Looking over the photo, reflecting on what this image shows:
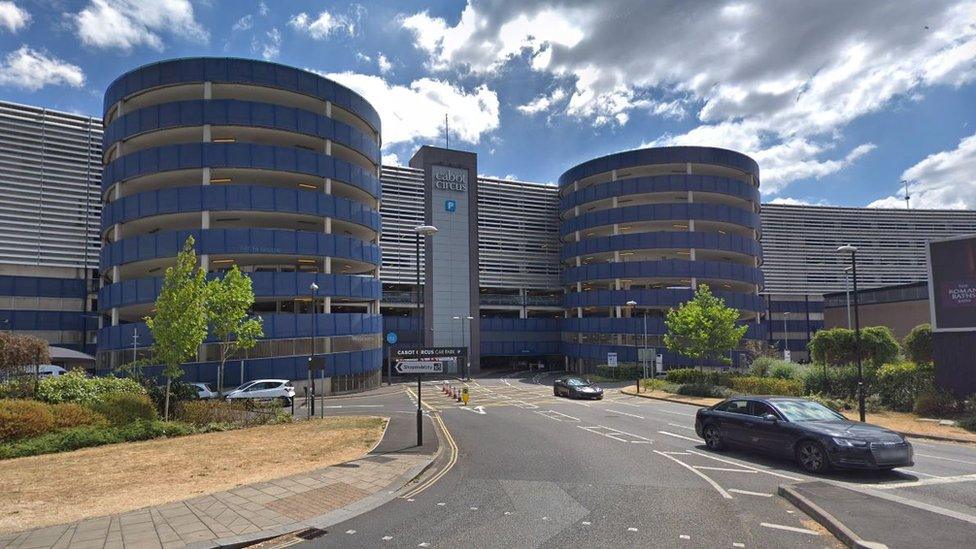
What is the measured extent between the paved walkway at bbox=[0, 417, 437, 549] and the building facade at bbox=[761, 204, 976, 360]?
8444cm

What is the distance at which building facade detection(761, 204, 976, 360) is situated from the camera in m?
84.0

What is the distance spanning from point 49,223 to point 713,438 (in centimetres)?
5758

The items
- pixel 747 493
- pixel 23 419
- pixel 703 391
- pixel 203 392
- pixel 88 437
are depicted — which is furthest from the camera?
pixel 703 391

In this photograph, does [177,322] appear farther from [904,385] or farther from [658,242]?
[658,242]

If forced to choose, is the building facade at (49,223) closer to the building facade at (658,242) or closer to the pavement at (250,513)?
the building facade at (658,242)

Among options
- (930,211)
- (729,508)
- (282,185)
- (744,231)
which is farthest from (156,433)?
(930,211)

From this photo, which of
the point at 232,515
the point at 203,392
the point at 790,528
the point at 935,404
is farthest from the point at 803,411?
the point at 203,392

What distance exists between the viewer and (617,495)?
1016cm

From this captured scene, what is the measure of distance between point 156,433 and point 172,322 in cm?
532

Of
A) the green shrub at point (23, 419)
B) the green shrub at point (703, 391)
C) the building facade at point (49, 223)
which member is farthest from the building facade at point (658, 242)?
the building facade at point (49, 223)

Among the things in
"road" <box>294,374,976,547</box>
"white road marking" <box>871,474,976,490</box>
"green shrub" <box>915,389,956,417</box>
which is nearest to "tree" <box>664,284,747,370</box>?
"green shrub" <box>915,389,956,417</box>

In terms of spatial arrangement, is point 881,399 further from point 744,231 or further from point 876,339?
point 744,231

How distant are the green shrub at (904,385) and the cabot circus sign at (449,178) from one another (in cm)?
4867

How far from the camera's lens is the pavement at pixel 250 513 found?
26.5 ft
